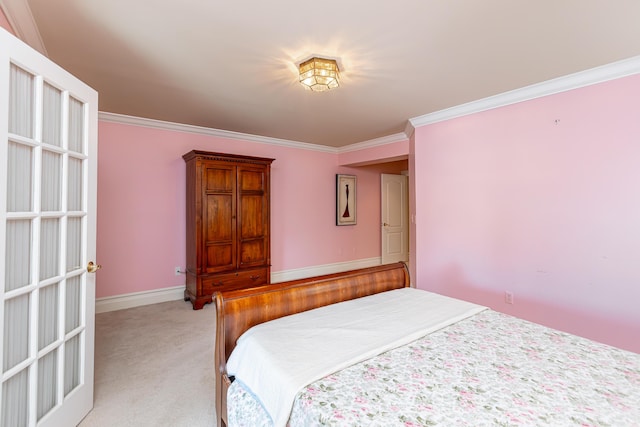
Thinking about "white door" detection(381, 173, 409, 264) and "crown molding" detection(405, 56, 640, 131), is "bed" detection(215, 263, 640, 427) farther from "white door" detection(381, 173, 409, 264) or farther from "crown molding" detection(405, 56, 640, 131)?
"white door" detection(381, 173, 409, 264)

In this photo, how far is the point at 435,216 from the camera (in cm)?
350

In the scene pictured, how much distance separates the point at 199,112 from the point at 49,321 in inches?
99.2

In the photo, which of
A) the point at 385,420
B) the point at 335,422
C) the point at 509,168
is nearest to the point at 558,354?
the point at 385,420

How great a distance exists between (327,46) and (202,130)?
256 cm

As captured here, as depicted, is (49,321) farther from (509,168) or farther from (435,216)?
(509,168)

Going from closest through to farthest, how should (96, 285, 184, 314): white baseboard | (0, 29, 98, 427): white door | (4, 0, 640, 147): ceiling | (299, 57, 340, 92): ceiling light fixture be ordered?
(0, 29, 98, 427): white door, (4, 0, 640, 147): ceiling, (299, 57, 340, 92): ceiling light fixture, (96, 285, 184, 314): white baseboard

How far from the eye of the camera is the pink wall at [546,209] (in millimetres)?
2293

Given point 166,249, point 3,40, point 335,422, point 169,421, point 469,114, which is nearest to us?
point 335,422

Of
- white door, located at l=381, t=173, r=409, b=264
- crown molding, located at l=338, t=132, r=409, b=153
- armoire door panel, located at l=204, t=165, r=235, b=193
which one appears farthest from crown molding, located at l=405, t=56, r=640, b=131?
white door, located at l=381, t=173, r=409, b=264

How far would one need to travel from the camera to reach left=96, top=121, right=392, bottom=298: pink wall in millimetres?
3371

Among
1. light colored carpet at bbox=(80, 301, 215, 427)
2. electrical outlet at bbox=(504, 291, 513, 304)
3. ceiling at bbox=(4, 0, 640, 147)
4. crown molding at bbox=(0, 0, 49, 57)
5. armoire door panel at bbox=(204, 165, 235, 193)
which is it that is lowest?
light colored carpet at bbox=(80, 301, 215, 427)

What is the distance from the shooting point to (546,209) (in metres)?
2.67

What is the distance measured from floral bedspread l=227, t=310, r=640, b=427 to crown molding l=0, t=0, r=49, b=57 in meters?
2.27

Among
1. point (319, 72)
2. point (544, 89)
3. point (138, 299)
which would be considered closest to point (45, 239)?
point (319, 72)
